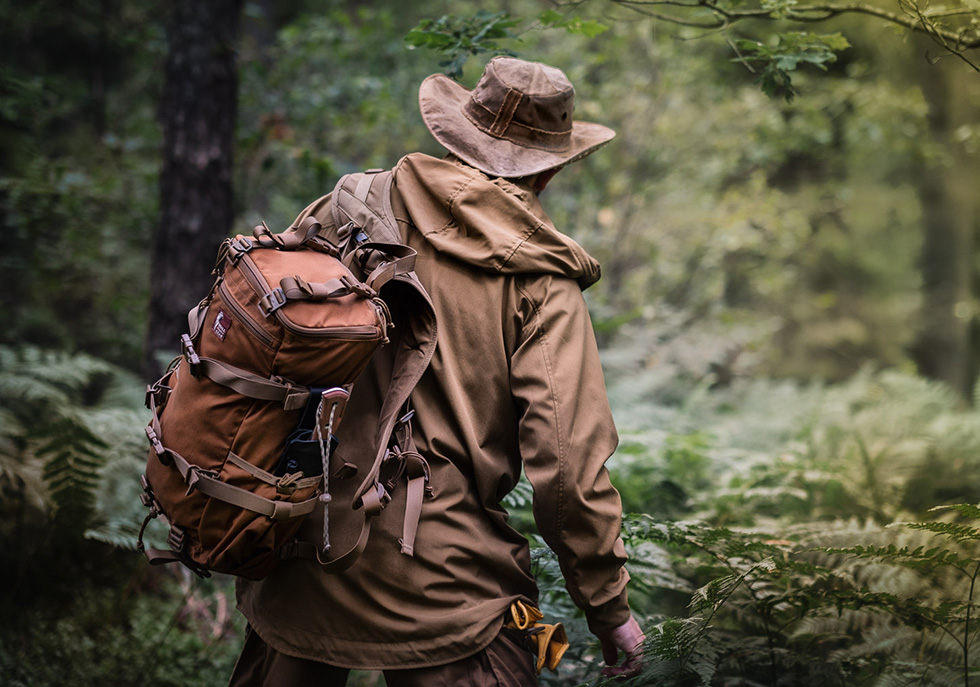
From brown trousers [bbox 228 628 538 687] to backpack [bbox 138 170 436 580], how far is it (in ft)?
1.14

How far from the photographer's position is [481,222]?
7.30ft

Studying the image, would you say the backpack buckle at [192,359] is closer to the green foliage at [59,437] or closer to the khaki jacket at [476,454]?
the khaki jacket at [476,454]

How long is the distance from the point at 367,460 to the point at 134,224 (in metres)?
6.12

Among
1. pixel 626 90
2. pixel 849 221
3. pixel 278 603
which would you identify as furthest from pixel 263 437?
pixel 849 221

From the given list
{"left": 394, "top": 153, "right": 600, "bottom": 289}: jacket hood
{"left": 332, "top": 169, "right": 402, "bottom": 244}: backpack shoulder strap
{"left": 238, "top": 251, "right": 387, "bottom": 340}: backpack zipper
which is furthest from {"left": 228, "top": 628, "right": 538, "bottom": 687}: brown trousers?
{"left": 332, "top": 169, "right": 402, "bottom": 244}: backpack shoulder strap

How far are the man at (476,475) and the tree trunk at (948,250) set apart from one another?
905 centimetres

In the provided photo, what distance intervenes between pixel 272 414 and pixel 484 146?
1.15 meters

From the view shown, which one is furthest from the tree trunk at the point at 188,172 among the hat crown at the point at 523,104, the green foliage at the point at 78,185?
the hat crown at the point at 523,104

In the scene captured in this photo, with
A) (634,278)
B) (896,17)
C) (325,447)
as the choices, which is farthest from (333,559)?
(634,278)

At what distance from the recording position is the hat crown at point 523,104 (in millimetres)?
2430

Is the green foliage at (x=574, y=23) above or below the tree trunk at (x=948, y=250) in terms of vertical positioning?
above

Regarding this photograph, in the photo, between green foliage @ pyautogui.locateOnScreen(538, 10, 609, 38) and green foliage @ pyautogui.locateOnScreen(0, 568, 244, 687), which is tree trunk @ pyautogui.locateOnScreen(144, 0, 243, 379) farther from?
Answer: green foliage @ pyautogui.locateOnScreen(538, 10, 609, 38)

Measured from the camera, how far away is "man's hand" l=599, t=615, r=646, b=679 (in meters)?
2.24

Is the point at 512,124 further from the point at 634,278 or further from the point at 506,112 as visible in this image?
the point at 634,278
